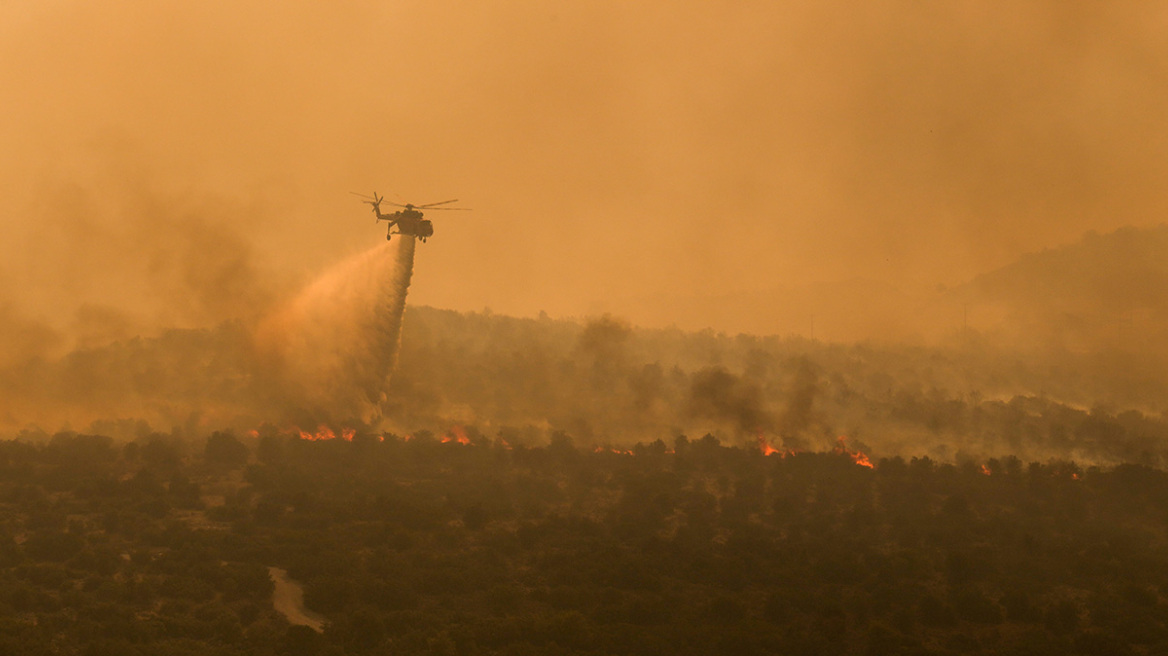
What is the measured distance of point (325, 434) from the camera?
415ft

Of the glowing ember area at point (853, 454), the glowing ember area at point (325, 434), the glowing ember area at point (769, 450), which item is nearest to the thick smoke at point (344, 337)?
the glowing ember area at point (325, 434)

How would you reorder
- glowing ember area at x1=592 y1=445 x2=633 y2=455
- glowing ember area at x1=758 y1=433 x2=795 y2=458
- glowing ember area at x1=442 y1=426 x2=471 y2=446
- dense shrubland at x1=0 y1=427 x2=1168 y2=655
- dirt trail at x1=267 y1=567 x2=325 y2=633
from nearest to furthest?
dense shrubland at x1=0 y1=427 x2=1168 y2=655
dirt trail at x1=267 y1=567 x2=325 y2=633
glowing ember area at x1=592 y1=445 x2=633 y2=455
glowing ember area at x1=758 y1=433 x2=795 y2=458
glowing ember area at x1=442 y1=426 x2=471 y2=446

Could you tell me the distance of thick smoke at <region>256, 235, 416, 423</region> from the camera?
120 metres

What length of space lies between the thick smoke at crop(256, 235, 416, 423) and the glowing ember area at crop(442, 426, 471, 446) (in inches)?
313

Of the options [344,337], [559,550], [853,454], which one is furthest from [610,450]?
[559,550]

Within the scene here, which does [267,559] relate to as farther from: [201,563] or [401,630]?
[401,630]

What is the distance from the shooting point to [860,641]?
270 feet

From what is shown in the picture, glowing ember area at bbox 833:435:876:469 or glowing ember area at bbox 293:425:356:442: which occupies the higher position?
glowing ember area at bbox 833:435:876:469

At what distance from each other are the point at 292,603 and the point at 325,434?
4523 cm

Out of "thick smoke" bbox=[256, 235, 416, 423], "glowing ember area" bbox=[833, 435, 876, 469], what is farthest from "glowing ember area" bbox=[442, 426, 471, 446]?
"glowing ember area" bbox=[833, 435, 876, 469]

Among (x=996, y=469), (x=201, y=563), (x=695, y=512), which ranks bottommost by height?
(x=201, y=563)

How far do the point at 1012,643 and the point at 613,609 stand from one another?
87.5 feet

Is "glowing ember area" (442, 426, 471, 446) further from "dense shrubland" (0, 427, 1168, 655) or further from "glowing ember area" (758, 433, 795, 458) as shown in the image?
"glowing ember area" (758, 433, 795, 458)

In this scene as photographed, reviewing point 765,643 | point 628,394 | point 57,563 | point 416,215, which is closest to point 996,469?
point 628,394
